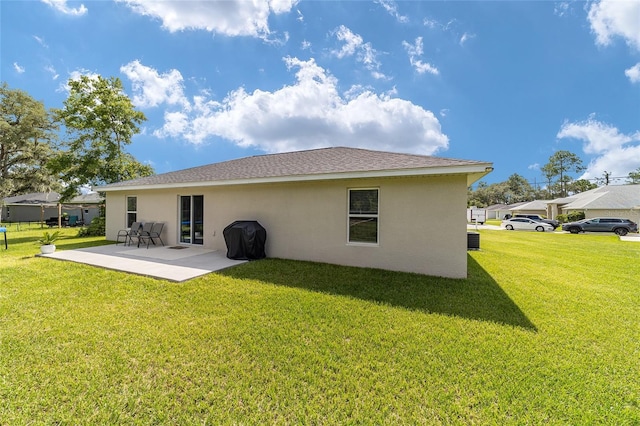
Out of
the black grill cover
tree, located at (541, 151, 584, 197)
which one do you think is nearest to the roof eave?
the black grill cover

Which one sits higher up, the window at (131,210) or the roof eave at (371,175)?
the roof eave at (371,175)

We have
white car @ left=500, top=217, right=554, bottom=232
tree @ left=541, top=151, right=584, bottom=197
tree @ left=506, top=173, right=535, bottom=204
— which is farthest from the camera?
tree @ left=506, top=173, right=535, bottom=204

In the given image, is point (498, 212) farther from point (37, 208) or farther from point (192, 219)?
point (37, 208)

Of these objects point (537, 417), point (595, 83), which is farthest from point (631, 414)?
point (595, 83)

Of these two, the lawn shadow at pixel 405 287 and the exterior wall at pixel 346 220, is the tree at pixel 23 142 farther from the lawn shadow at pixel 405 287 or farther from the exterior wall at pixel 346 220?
the lawn shadow at pixel 405 287

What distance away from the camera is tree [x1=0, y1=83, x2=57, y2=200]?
23.3 meters

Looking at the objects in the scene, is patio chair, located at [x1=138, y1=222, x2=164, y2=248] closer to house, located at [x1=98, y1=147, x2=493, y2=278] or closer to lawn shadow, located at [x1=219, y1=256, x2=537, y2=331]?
house, located at [x1=98, y1=147, x2=493, y2=278]

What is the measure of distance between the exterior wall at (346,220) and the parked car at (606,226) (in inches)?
886

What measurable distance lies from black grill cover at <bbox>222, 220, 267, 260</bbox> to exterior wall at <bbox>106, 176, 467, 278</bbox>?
0.47m


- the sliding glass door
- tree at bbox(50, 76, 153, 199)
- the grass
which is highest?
tree at bbox(50, 76, 153, 199)

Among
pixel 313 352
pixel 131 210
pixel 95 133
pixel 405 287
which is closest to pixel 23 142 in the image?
pixel 95 133

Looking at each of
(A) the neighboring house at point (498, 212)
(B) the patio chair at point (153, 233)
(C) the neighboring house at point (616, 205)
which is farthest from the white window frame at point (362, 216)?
(A) the neighboring house at point (498, 212)

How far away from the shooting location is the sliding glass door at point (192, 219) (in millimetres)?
9508

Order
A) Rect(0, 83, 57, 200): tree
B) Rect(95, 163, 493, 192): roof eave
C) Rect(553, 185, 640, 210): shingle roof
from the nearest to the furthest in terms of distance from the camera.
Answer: Rect(95, 163, 493, 192): roof eave → Rect(553, 185, 640, 210): shingle roof → Rect(0, 83, 57, 200): tree
